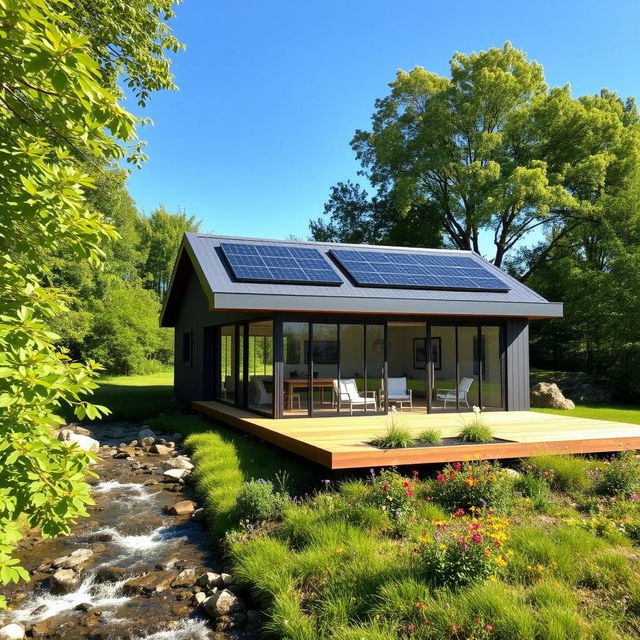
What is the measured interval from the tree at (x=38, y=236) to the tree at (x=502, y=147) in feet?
71.2

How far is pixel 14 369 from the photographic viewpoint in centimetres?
236

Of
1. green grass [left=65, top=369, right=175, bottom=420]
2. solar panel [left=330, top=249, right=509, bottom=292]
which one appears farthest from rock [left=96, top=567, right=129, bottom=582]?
green grass [left=65, top=369, right=175, bottom=420]

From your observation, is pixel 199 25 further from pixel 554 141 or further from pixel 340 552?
pixel 554 141

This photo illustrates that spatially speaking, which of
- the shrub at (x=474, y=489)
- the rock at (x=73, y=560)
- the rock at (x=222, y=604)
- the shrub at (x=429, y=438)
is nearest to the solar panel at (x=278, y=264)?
the shrub at (x=429, y=438)

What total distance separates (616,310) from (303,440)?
49.7 ft

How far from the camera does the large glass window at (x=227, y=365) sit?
14.5m

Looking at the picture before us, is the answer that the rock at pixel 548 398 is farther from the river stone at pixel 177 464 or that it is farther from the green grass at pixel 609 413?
the river stone at pixel 177 464

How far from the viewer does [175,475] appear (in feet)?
31.4

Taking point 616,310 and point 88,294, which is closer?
point 616,310

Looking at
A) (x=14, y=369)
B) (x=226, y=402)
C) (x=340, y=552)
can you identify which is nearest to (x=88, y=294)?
(x=226, y=402)

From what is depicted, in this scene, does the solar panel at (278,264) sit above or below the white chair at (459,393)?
above

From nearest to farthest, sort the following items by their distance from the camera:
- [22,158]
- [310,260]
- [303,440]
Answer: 1. [22,158]
2. [303,440]
3. [310,260]

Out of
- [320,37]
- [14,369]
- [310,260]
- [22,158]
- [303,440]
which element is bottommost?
[303,440]

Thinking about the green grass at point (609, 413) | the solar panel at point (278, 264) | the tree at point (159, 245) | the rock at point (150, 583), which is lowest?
the rock at point (150, 583)
